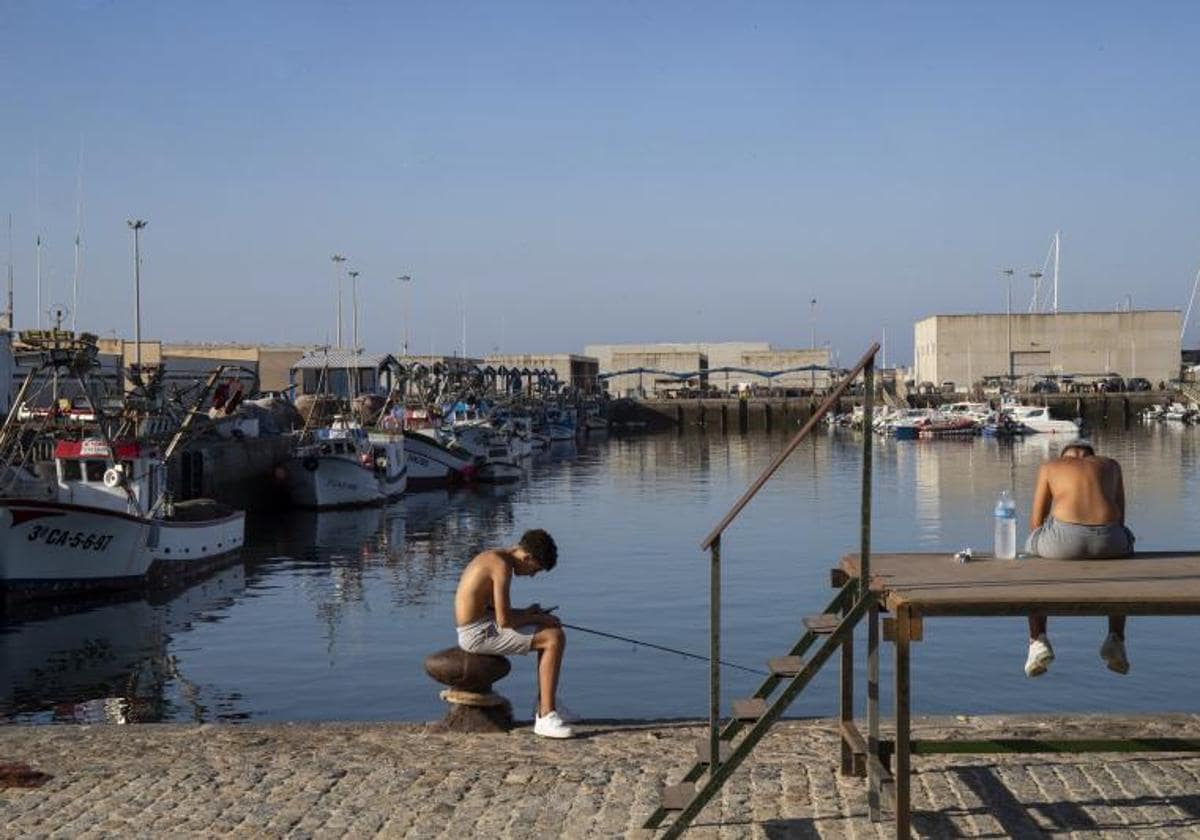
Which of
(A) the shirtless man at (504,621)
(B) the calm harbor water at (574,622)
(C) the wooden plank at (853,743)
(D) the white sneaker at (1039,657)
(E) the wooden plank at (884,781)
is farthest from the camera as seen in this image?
(B) the calm harbor water at (574,622)

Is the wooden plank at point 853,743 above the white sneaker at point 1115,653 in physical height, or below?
below

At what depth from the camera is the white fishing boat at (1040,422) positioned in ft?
327

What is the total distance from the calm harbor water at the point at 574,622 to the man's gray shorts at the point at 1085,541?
29.9ft

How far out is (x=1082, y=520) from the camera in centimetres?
872

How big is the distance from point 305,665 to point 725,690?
6.91m

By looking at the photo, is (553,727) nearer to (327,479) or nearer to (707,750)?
(707,750)

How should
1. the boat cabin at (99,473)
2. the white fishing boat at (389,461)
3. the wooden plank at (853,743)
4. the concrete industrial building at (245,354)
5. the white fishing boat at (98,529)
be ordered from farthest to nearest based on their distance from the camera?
the concrete industrial building at (245,354) → the white fishing boat at (389,461) → the boat cabin at (99,473) → the white fishing boat at (98,529) → the wooden plank at (853,743)

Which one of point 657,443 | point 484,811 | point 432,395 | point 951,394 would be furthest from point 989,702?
point 951,394

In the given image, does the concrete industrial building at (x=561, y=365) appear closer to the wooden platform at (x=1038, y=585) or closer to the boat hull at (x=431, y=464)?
the boat hull at (x=431, y=464)

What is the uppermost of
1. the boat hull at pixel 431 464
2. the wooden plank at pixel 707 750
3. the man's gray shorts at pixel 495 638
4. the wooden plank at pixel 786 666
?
Answer: the wooden plank at pixel 786 666

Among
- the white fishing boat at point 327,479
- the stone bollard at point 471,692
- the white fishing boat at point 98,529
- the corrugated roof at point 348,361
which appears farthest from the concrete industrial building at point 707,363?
the stone bollard at point 471,692

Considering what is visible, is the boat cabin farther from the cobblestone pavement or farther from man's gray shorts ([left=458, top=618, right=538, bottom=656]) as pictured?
man's gray shorts ([left=458, top=618, right=538, bottom=656])

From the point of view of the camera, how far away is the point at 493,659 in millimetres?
10367

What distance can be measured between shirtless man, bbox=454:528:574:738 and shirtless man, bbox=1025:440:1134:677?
10.7 feet
